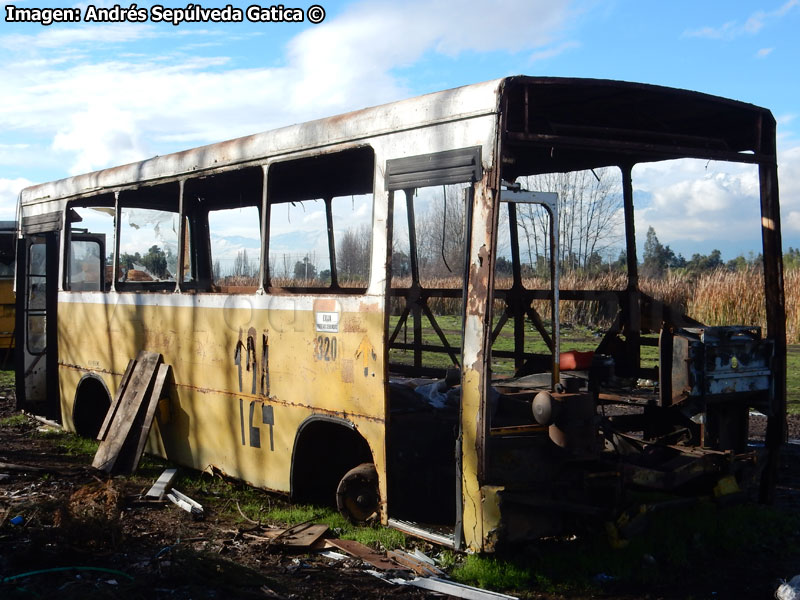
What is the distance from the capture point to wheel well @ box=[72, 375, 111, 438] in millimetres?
9781

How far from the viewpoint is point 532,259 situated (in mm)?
7375

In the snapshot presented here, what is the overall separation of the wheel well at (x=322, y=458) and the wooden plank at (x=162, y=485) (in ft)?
4.51

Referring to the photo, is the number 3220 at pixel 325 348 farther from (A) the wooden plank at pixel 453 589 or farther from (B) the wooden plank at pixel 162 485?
(B) the wooden plank at pixel 162 485

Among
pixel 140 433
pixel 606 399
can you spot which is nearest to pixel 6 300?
pixel 140 433

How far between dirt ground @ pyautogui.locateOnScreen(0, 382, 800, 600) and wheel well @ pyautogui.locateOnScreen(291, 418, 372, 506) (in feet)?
1.90

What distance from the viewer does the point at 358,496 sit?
593cm

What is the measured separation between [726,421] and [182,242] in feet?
16.2

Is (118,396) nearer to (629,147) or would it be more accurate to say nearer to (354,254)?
(354,254)

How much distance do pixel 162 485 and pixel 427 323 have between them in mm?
3019

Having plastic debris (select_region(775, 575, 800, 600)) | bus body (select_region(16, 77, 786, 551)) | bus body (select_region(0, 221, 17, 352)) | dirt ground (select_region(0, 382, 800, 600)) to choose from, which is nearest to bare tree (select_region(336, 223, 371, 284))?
bus body (select_region(16, 77, 786, 551))

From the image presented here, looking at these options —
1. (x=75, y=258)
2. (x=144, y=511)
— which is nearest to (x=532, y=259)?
(x=144, y=511)

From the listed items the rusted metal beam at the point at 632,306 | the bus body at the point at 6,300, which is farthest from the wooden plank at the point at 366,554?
the bus body at the point at 6,300

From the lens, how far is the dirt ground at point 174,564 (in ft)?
15.7

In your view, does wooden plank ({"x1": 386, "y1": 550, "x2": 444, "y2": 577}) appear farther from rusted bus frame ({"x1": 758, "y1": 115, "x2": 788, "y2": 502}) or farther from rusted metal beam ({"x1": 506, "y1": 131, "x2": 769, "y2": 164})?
rusted bus frame ({"x1": 758, "y1": 115, "x2": 788, "y2": 502})
